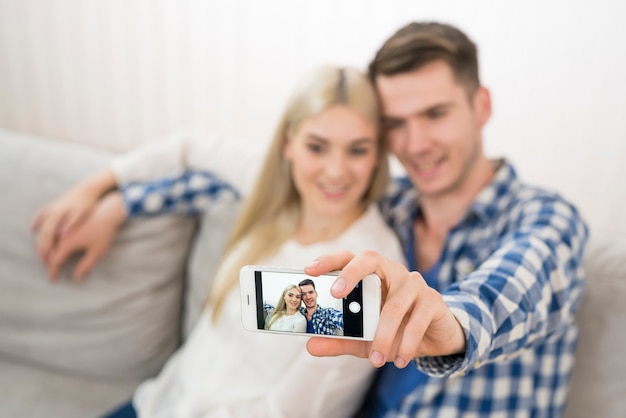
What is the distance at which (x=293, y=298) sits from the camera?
0.68 meters

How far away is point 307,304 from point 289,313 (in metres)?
0.03

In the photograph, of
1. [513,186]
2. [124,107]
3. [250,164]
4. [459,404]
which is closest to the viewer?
[459,404]

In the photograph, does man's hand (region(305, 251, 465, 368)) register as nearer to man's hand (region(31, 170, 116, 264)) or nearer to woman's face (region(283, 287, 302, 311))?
woman's face (region(283, 287, 302, 311))

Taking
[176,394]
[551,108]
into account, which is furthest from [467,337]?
[551,108]

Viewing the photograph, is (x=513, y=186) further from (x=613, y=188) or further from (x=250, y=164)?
(x=250, y=164)

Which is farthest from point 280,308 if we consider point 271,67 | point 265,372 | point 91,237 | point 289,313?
point 271,67

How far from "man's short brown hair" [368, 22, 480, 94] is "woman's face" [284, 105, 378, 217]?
0.09m

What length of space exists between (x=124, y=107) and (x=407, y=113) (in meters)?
1.01

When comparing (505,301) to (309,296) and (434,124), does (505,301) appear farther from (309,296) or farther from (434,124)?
(434,124)

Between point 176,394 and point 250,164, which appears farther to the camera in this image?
point 250,164

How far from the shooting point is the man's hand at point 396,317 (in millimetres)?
620

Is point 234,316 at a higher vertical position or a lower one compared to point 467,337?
lower

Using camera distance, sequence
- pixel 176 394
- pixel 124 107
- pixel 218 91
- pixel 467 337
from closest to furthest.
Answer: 1. pixel 467 337
2. pixel 176 394
3. pixel 218 91
4. pixel 124 107

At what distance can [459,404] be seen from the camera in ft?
3.12
